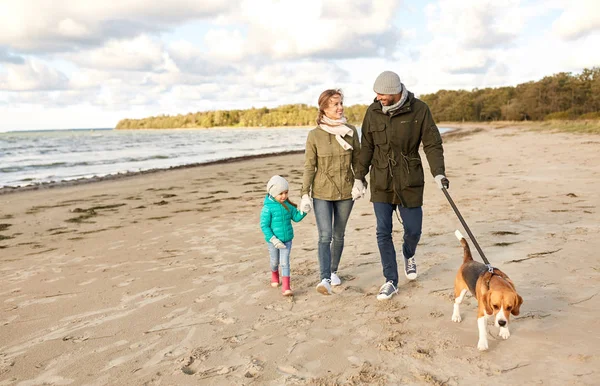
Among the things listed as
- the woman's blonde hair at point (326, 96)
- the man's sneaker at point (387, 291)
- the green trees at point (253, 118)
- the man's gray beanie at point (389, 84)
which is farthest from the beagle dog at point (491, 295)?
the green trees at point (253, 118)

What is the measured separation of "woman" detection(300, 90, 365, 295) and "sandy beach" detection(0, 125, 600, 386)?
79cm

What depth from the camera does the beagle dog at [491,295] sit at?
3.15 metres

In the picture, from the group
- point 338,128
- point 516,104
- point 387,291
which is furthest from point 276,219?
point 516,104

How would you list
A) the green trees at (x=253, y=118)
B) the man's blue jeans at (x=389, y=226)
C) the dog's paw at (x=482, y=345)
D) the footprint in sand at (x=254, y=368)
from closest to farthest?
the footprint in sand at (x=254, y=368) → the dog's paw at (x=482, y=345) → the man's blue jeans at (x=389, y=226) → the green trees at (x=253, y=118)

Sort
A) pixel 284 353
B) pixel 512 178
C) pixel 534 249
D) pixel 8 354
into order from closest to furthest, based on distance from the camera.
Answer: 1. pixel 284 353
2. pixel 8 354
3. pixel 534 249
4. pixel 512 178

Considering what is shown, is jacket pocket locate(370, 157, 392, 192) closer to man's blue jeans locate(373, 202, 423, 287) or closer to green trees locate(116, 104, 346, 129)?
man's blue jeans locate(373, 202, 423, 287)

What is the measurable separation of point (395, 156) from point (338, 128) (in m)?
0.69

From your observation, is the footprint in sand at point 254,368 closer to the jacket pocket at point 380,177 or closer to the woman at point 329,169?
the woman at point 329,169

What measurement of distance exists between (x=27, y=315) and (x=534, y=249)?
241 inches

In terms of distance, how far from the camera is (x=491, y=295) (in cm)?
320

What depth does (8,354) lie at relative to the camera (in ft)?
12.7

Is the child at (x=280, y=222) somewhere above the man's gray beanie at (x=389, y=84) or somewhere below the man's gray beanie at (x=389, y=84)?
below

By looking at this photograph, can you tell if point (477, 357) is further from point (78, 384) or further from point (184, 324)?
point (78, 384)

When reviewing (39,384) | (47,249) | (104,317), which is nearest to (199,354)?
(39,384)
